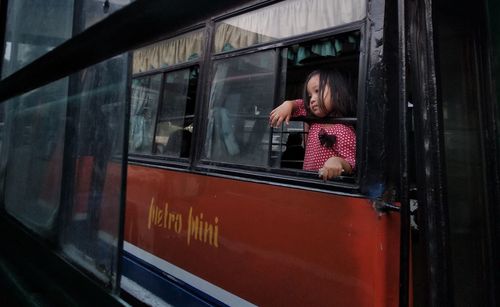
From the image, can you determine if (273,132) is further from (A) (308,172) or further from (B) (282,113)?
(A) (308,172)

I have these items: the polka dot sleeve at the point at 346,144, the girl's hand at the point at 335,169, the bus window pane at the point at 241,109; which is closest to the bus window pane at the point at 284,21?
the bus window pane at the point at 241,109

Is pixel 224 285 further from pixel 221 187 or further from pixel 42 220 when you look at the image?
pixel 42 220

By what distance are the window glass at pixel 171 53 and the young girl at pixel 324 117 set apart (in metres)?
1.14

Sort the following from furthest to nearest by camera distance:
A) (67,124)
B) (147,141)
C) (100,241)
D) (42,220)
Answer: (147,141)
(42,220)
(67,124)
(100,241)

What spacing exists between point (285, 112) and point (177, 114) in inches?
52.8

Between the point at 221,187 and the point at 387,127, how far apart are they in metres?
1.27

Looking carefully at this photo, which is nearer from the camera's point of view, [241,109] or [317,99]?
[317,99]

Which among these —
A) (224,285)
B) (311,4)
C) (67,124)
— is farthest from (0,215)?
(311,4)

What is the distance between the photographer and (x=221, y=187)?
2846mm

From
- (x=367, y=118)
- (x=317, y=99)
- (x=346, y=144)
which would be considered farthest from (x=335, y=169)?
(x=317, y=99)

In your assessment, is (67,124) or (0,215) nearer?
(67,124)

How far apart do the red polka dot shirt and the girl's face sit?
2.8 inches

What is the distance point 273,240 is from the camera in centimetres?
244

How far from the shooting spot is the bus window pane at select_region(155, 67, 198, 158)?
329cm
